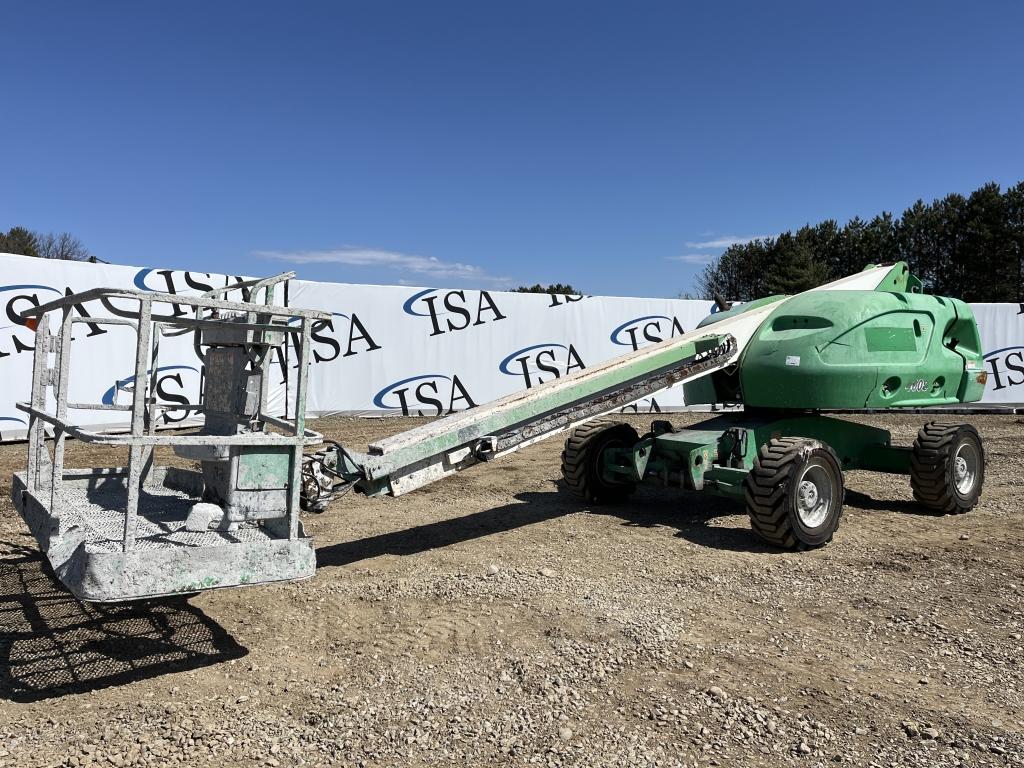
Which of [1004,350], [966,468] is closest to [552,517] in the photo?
[966,468]

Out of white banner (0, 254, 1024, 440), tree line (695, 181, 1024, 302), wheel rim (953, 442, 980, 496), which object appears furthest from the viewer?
tree line (695, 181, 1024, 302)

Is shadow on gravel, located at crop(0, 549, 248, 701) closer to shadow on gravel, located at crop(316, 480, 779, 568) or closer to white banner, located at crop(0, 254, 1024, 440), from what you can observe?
shadow on gravel, located at crop(316, 480, 779, 568)

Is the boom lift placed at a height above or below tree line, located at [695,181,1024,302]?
below

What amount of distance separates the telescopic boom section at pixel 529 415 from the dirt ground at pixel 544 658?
0.91 m

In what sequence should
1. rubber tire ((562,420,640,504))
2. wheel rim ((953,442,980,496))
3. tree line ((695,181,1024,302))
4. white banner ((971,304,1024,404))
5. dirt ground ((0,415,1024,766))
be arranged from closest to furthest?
dirt ground ((0,415,1024,766)) < rubber tire ((562,420,640,504)) < wheel rim ((953,442,980,496)) < white banner ((971,304,1024,404)) < tree line ((695,181,1024,302))

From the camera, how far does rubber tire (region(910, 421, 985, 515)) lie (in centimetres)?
782

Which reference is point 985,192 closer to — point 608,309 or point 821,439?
point 608,309

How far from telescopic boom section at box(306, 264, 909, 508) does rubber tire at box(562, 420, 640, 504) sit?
1326mm

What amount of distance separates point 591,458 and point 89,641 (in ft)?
16.5

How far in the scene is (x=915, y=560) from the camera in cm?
628

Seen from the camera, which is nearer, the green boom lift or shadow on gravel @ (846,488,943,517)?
the green boom lift

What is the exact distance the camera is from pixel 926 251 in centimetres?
4391

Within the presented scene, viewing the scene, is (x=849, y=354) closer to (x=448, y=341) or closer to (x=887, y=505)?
(x=887, y=505)

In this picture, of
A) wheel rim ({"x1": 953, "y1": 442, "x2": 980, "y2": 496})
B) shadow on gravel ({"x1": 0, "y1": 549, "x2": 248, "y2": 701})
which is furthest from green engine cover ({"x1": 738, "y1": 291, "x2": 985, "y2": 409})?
shadow on gravel ({"x1": 0, "y1": 549, "x2": 248, "y2": 701})
